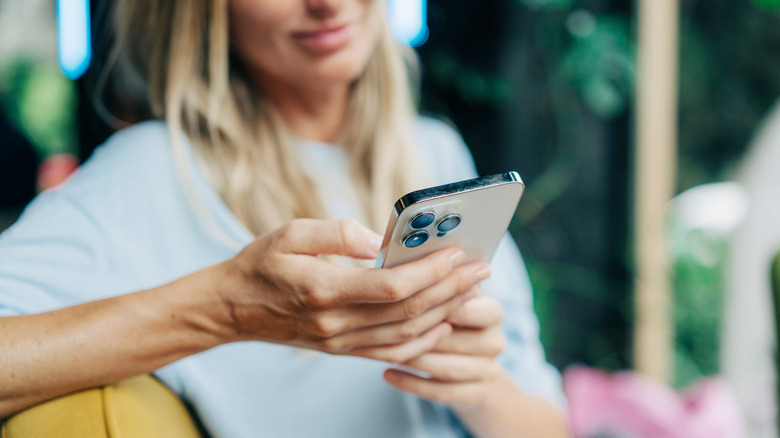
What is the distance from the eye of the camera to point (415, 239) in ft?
1.56

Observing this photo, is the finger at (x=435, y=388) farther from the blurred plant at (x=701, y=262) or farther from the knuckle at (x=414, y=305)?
the blurred plant at (x=701, y=262)

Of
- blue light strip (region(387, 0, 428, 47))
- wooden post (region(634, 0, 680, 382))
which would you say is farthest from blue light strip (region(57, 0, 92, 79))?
wooden post (region(634, 0, 680, 382))

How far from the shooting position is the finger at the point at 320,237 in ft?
1.58

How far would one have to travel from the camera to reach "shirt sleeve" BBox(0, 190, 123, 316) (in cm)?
61

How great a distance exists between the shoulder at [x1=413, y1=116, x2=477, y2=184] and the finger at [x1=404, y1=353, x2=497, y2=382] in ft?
1.27

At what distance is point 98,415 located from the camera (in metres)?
0.53

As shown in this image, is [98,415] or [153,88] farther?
[153,88]

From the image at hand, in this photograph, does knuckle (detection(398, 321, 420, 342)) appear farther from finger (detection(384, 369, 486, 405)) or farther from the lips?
the lips

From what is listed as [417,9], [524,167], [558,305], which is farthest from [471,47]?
[558,305]

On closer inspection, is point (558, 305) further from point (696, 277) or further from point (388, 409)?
point (388, 409)

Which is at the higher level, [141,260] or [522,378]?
[141,260]

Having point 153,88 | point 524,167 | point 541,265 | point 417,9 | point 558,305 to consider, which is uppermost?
point 417,9

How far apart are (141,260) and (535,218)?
3.78ft

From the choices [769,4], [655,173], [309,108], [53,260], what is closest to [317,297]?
[53,260]
